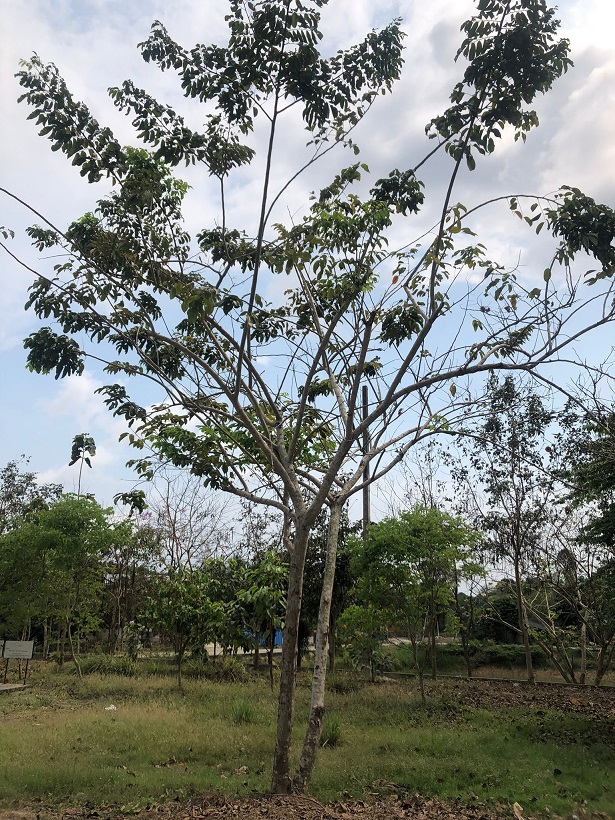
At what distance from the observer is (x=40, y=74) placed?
568cm

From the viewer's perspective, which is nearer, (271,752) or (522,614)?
(271,752)

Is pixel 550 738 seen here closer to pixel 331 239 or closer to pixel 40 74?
pixel 331 239

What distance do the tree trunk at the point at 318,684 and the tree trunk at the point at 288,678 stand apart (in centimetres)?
20

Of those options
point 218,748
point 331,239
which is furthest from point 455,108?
point 218,748

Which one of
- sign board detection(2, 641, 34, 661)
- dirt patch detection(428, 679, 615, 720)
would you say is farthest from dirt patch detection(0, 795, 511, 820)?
sign board detection(2, 641, 34, 661)

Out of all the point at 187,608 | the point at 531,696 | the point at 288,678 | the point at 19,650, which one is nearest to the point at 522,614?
the point at 531,696

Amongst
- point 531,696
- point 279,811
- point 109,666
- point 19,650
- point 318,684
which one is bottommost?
point 109,666

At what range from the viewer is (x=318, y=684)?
6641 millimetres

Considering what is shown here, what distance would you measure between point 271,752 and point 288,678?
2998 mm

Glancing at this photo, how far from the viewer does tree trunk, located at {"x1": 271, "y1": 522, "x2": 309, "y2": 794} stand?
6.05 metres

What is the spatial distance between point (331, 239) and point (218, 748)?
22.5ft

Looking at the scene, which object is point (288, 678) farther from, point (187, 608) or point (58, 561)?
point (58, 561)

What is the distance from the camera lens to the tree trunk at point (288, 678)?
6.05 m

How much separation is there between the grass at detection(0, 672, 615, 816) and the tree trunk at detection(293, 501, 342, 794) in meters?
0.52
